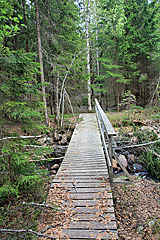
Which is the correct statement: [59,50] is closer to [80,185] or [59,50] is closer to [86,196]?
[80,185]

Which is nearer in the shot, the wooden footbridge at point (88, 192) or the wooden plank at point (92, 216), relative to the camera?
the wooden footbridge at point (88, 192)

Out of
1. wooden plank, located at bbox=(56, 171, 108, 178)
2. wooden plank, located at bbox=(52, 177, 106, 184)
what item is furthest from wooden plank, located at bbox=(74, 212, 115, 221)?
wooden plank, located at bbox=(56, 171, 108, 178)

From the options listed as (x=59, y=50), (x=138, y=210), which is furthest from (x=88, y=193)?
(x=59, y=50)

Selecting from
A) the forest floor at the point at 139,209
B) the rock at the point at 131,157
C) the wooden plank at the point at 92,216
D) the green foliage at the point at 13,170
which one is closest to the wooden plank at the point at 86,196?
the wooden plank at the point at 92,216

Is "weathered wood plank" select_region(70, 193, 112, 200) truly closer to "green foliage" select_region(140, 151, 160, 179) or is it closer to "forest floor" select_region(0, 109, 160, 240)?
"forest floor" select_region(0, 109, 160, 240)

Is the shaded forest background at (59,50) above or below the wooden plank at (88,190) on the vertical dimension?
above

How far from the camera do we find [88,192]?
2.84 meters

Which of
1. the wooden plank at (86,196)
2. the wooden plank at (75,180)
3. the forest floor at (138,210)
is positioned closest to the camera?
the wooden plank at (86,196)

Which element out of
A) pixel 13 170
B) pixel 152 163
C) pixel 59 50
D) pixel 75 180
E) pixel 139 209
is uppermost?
pixel 59 50

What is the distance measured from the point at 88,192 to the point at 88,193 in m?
0.03

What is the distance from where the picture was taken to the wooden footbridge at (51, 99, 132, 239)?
6.73 ft

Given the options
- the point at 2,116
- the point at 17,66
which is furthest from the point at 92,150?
the point at 17,66

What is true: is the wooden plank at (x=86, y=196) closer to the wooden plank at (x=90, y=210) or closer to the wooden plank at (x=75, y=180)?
the wooden plank at (x=90, y=210)

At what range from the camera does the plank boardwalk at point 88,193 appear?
205 cm
